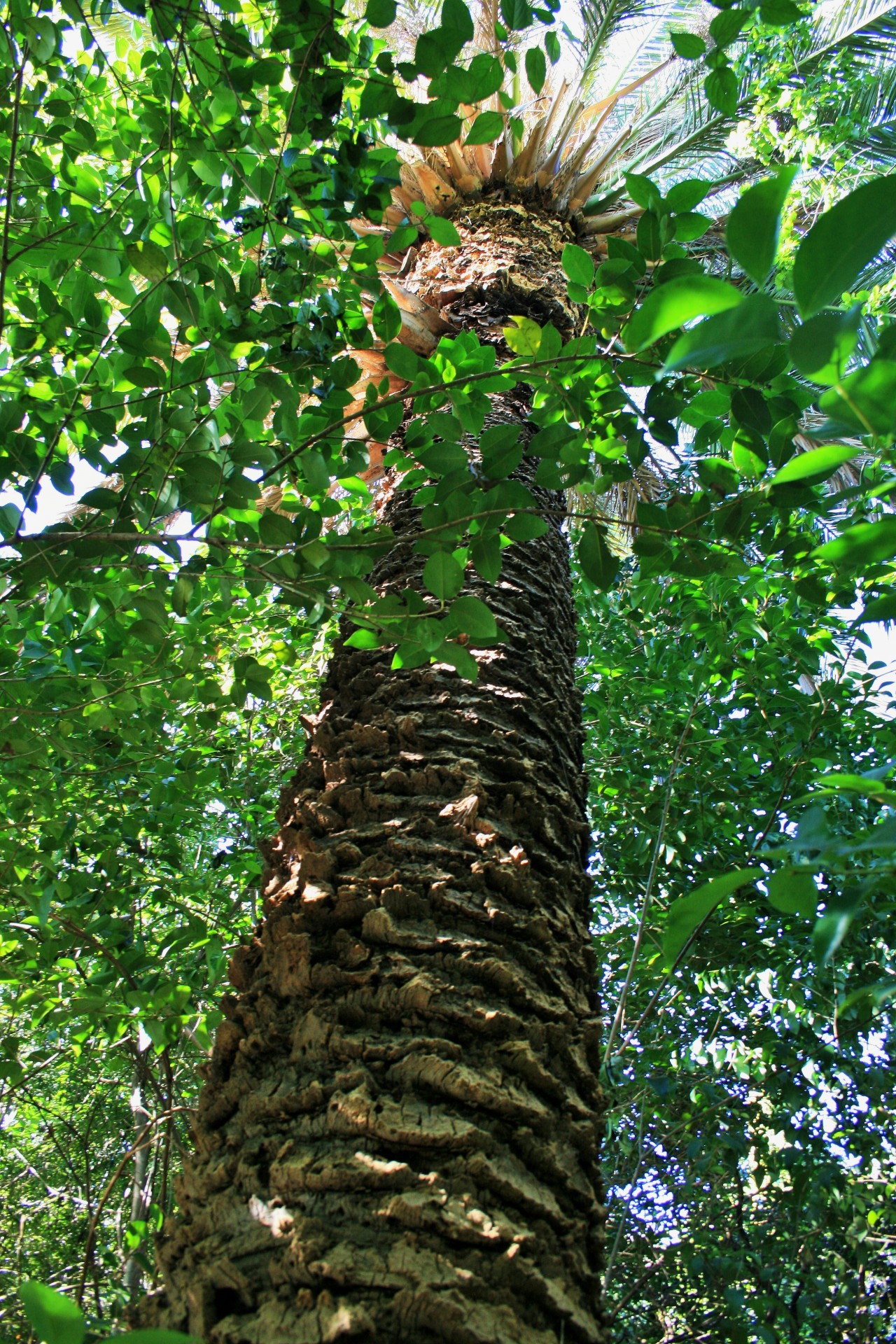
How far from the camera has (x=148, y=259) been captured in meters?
1.45

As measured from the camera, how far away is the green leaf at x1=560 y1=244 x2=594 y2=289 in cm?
138

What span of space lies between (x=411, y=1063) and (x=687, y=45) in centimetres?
161

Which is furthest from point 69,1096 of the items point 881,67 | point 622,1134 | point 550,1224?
point 881,67

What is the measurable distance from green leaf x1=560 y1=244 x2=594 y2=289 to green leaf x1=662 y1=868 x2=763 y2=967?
110cm

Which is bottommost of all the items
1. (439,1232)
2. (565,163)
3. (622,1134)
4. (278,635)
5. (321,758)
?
(439,1232)

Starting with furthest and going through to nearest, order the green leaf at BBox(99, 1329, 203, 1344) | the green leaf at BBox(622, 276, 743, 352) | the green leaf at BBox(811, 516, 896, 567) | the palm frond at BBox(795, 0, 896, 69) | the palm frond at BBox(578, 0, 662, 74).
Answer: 1. the palm frond at BBox(795, 0, 896, 69)
2. the palm frond at BBox(578, 0, 662, 74)
3. the green leaf at BBox(811, 516, 896, 567)
4. the green leaf at BBox(622, 276, 743, 352)
5. the green leaf at BBox(99, 1329, 203, 1344)

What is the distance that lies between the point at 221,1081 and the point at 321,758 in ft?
2.09

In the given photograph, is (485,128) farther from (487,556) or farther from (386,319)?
(487,556)

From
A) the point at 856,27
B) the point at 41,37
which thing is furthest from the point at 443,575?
the point at 856,27

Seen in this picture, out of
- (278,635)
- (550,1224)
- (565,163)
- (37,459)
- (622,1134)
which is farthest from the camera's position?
(565,163)

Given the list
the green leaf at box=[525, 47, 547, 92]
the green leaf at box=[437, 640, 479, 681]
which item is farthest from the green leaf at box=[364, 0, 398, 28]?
the green leaf at box=[437, 640, 479, 681]

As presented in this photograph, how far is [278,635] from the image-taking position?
431 cm

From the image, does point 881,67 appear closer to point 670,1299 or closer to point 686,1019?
point 686,1019

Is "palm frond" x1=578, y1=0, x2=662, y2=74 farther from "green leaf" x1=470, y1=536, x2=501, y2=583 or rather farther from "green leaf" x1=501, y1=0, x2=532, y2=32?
"green leaf" x1=470, y1=536, x2=501, y2=583
